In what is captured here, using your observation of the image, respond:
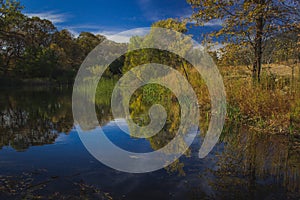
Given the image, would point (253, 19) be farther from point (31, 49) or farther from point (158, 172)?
point (31, 49)

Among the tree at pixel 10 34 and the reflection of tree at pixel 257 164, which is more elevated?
the tree at pixel 10 34

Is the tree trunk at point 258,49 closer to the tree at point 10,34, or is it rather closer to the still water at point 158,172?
the still water at point 158,172

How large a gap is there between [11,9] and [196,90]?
2316 cm

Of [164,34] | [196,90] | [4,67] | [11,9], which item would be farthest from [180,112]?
[4,67]

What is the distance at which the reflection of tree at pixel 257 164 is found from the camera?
2543 millimetres

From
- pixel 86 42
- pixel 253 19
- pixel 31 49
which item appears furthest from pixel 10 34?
pixel 253 19

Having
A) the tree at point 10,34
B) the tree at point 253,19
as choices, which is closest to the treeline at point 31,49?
the tree at point 10,34

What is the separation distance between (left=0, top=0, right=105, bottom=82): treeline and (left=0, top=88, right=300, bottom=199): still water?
81.3 feet

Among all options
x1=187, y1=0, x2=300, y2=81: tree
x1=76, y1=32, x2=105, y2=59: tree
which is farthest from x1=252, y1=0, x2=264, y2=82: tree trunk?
x1=76, y1=32, x2=105, y2=59: tree

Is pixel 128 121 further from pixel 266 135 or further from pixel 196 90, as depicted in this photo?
pixel 266 135

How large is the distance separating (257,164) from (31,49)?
31.8 meters

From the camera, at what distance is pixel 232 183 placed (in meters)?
2.65

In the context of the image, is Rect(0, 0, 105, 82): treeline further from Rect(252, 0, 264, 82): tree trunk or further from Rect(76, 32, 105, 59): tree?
Rect(252, 0, 264, 82): tree trunk

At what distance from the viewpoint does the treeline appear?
2653 centimetres
